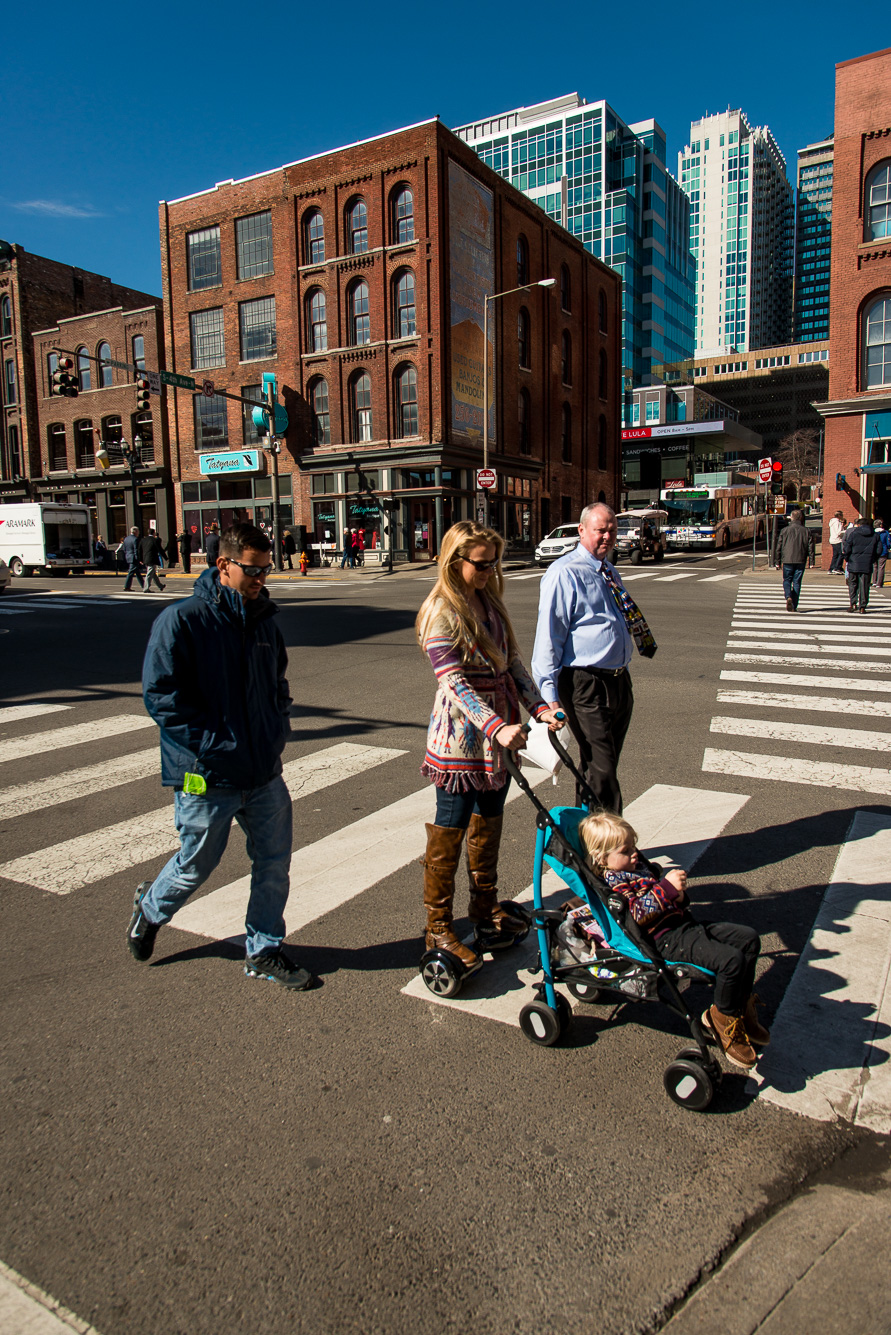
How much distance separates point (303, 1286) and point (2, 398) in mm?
57438

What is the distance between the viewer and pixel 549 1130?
2.64 m

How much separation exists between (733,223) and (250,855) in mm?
206033

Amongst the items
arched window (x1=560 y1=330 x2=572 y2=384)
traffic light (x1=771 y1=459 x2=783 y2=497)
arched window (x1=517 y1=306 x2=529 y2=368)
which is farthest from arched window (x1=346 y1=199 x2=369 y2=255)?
traffic light (x1=771 y1=459 x2=783 y2=497)

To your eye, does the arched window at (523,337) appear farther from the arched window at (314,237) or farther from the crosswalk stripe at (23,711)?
the crosswalk stripe at (23,711)

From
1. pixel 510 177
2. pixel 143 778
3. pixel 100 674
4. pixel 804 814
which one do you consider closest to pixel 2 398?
pixel 100 674

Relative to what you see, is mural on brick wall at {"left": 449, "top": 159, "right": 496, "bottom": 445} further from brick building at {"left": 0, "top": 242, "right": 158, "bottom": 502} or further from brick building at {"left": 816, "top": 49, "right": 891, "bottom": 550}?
brick building at {"left": 0, "top": 242, "right": 158, "bottom": 502}

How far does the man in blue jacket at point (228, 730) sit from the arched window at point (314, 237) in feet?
123

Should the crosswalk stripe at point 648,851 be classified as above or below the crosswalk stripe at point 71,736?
below

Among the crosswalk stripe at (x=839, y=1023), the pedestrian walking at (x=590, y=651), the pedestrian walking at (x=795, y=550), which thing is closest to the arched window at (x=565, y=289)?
the pedestrian walking at (x=795, y=550)

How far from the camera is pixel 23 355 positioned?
48312 mm

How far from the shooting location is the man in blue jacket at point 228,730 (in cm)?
322

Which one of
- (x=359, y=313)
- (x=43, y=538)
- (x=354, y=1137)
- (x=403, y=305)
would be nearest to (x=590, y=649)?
(x=354, y=1137)

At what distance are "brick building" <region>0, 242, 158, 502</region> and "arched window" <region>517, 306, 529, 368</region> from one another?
28.5m

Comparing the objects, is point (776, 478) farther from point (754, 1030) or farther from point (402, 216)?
point (754, 1030)
